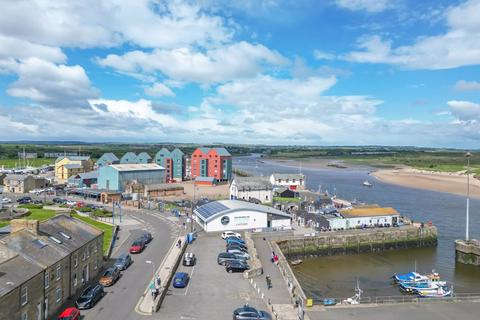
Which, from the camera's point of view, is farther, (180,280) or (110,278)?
(180,280)

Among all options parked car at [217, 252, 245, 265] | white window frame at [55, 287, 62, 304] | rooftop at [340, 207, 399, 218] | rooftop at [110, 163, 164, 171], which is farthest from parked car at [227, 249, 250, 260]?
rooftop at [110, 163, 164, 171]

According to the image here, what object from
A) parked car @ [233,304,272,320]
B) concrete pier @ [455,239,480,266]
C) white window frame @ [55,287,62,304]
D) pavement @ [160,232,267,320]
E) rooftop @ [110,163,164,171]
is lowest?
concrete pier @ [455,239,480,266]

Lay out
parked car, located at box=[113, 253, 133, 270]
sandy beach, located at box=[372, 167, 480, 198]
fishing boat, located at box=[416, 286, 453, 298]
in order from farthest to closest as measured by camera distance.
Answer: sandy beach, located at box=[372, 167, 480, 198]
fishing boat, located at box=[416, 286, 453, 298]
parked car, located at box=[113, 253, 133, 270]

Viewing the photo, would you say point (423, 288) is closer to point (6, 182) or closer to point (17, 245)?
point (17, 245)

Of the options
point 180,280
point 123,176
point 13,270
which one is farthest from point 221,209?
point 123,176

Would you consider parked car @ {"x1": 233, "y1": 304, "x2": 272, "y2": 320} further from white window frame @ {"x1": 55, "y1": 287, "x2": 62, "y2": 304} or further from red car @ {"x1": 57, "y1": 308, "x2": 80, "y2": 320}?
white window frame @ {"x1": 55, "y1": 287, "x2": 62, "y2": 304}

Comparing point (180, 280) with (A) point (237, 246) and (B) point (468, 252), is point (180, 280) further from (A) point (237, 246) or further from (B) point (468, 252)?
(B) point (468, 252)
